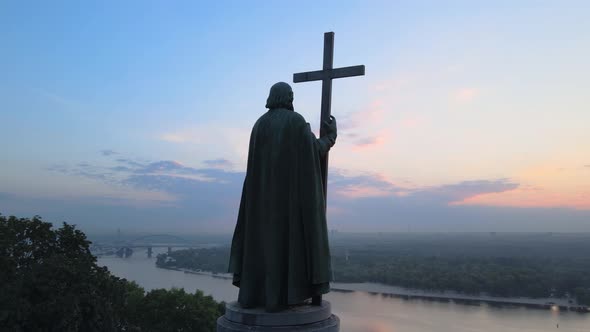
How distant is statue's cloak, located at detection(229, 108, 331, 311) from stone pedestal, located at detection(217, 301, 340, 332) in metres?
0.14

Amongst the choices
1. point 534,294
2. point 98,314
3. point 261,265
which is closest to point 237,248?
point 261,265

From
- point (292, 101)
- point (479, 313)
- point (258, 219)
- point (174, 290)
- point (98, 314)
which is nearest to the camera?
point (258, 219)

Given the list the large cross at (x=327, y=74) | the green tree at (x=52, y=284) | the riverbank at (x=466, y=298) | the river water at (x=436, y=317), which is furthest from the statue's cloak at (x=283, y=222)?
the riverbank at (x=466, y=298)

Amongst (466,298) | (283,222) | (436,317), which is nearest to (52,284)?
(283,222)

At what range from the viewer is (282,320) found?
408 centimetres

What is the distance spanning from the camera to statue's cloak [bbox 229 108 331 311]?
14.4 ft

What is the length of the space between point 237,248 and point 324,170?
1.24 metres

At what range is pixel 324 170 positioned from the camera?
496 cm

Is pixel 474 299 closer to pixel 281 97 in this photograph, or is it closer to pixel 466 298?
pixel 466 298

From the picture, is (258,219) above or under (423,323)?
above

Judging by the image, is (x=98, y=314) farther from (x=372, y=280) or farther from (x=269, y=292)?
(x=372, y=280)

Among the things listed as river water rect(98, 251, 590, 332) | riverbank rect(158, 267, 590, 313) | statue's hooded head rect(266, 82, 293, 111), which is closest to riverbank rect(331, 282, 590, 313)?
riverbank rect(158, 267, 590, 313)

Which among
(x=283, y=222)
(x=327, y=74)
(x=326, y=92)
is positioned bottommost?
(x=283, y=222)

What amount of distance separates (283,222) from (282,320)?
919mm
